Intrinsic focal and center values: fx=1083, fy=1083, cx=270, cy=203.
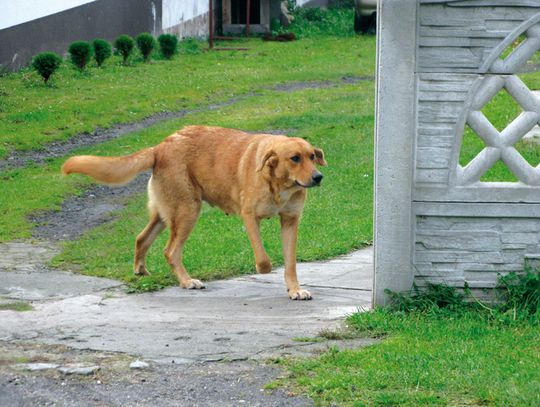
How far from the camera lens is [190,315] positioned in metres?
6.71

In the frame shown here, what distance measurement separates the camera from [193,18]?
2744cm

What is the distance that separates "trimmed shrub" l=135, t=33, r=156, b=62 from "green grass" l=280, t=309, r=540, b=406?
652 inches

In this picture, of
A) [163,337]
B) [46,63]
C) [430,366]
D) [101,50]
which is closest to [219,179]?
[163,337]

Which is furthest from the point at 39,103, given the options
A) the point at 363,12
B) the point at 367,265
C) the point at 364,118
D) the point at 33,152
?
the point at 363,12

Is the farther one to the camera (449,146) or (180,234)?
(180,234)

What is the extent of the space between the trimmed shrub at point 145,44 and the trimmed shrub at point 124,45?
0.33 metres

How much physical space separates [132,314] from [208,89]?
42.6ft

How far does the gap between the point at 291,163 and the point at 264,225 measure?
2771mm

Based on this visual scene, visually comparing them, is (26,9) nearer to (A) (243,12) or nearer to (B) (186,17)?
(B) (186,17)

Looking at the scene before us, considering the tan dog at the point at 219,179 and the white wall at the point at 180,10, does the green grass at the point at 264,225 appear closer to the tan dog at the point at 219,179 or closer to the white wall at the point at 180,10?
the tan dog at the point at 219,179

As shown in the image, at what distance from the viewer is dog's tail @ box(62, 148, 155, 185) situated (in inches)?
301

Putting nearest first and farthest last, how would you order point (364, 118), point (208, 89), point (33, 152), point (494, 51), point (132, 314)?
point (494, 51) → point (132, 314) → point (33, 152) → point (364, 118) → point (208, 89)

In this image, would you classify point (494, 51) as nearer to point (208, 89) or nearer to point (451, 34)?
point (451, 34)

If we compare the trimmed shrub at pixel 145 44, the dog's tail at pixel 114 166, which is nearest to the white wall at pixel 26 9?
the trimmed shrub at pixel 145 44
